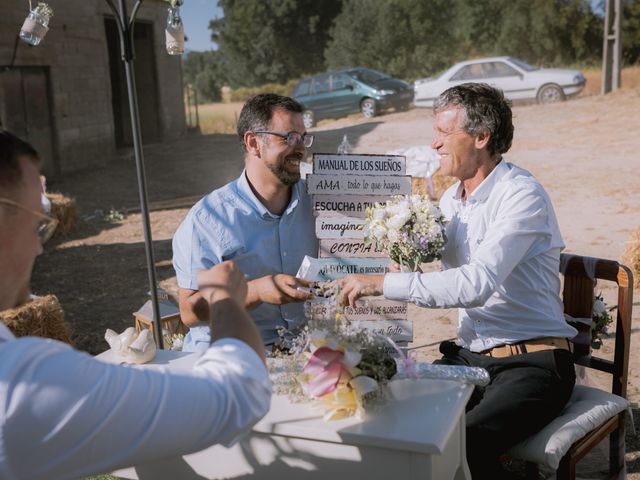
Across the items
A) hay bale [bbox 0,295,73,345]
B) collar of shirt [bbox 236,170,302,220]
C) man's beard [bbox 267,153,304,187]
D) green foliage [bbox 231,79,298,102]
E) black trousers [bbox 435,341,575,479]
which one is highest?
green foliage [bbox 231,79,298,102]

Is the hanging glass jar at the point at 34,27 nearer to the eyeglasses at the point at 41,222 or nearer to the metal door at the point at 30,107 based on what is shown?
the eyeglasses at the point at 41,222

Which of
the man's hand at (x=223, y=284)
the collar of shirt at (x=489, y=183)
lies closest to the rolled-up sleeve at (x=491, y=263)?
the collar of shirt at (x=489, y=183)

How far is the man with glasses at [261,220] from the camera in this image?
3.48 m

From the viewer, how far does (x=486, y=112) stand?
3.24m

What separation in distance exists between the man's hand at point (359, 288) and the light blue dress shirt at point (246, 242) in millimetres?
573

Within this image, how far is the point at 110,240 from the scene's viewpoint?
1061 centimetres

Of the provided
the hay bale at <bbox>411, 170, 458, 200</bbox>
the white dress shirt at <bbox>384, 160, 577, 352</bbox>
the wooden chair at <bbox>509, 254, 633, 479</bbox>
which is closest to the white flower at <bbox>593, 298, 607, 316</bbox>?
the wooden chair at <bbox>509, 254, 633, 479</bbox>

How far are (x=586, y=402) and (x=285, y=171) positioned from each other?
1.82 meters

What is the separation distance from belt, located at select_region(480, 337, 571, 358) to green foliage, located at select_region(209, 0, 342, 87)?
4420 cm

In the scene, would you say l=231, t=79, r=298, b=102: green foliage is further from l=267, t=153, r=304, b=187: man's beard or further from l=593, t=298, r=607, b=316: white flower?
l=593, t=298, r=607, b=316: white flower

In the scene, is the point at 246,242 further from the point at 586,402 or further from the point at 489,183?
the point at 586,402

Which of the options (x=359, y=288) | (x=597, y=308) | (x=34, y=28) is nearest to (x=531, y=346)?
(x=597, y=308)

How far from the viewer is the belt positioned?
3.12m

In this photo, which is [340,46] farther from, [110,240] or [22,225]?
[22,225]
